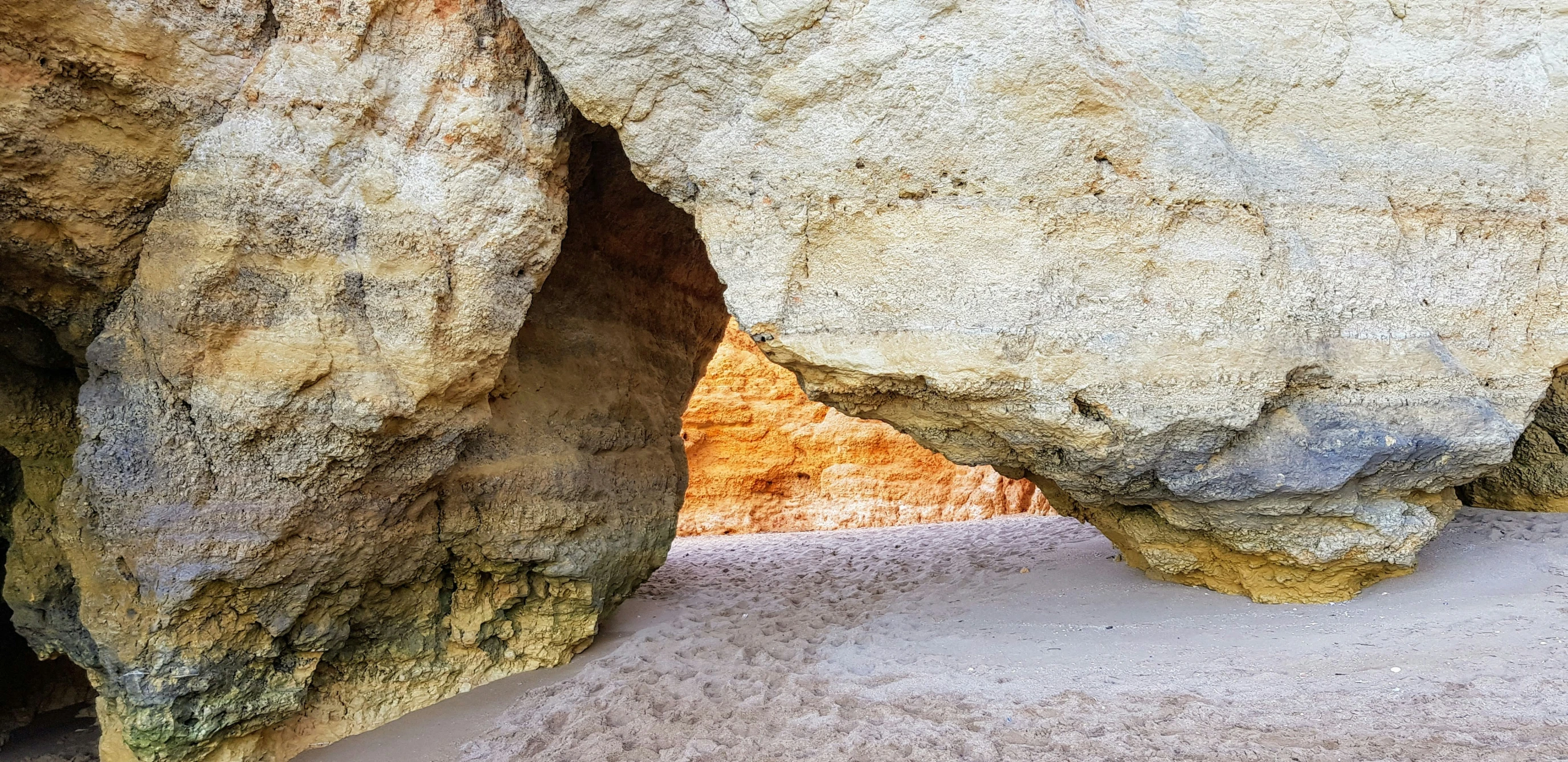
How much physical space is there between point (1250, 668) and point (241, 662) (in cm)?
358

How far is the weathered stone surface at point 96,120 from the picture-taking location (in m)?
2.76

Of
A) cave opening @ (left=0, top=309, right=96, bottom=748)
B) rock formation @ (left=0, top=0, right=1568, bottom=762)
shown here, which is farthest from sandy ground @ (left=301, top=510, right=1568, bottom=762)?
cave opening @ (left=0, top=309, right=96, bottom=748)

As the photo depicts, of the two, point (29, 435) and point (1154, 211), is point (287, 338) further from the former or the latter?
point (1154, 211)

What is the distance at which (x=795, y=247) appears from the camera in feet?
10.6

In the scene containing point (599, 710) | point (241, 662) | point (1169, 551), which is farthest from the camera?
point (1169, 551)

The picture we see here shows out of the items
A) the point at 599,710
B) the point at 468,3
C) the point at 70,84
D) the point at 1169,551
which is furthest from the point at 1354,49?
the point at 70,84

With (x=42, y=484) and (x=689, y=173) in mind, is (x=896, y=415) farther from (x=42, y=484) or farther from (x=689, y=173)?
(x=42, y=484)

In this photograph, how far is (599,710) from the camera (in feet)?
→ 11.6

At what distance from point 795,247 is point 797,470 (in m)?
8.13

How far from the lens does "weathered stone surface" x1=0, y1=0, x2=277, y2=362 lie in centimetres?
276

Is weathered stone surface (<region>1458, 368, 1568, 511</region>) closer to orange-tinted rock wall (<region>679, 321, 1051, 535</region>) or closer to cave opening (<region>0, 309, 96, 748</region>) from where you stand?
orange-tinted rock wall (<region>679, 321, 1051, 535</region>)

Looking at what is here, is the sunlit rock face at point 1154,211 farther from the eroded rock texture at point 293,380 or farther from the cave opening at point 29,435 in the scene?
the cave opening at point 29,435

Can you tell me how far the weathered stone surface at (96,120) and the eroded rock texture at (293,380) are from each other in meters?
0.06

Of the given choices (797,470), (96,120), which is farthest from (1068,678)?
(797,470)
